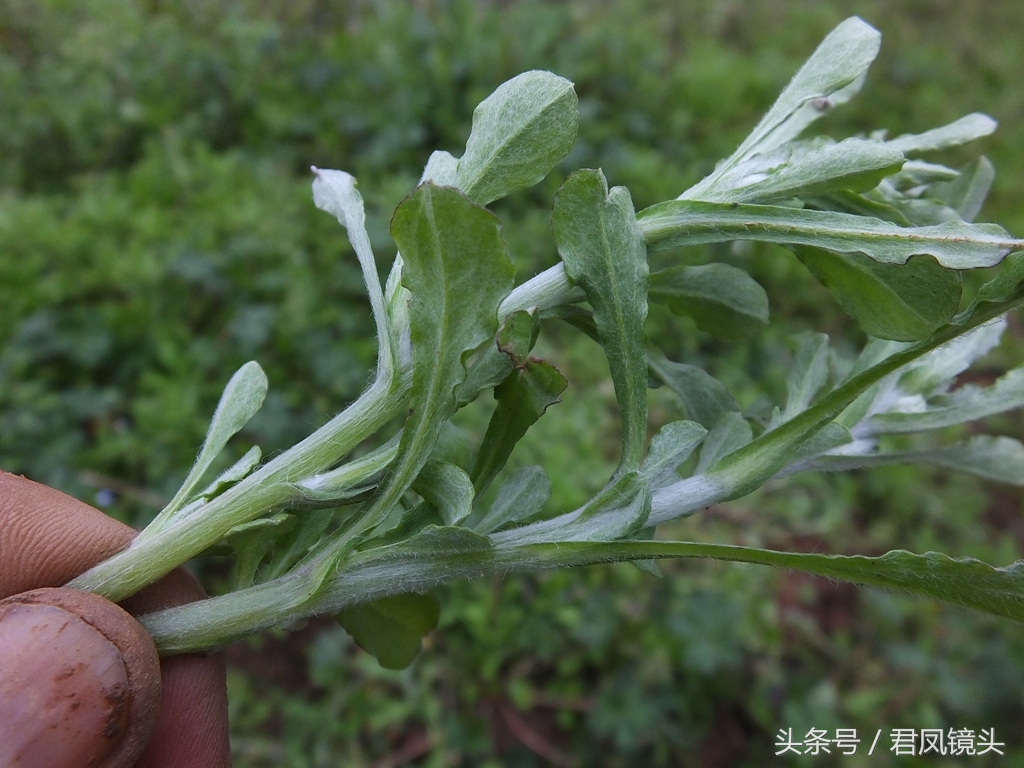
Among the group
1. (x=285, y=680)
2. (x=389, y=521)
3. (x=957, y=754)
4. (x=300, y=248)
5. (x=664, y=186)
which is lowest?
(x=957, y=754)

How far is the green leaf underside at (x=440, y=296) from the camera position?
828mm

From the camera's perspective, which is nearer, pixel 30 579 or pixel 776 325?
pixel 30 579

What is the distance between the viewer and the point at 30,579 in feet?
3.56

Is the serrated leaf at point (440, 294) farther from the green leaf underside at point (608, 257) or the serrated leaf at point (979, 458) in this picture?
the serrated leaf at point (979, 458)

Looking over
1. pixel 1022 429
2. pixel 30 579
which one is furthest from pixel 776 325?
pixel 30 579

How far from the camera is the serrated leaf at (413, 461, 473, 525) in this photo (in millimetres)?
944

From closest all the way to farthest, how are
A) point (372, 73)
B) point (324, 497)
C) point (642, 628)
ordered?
point (324, 497)
point (642, 628)
point (372, 73)

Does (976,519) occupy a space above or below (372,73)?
below

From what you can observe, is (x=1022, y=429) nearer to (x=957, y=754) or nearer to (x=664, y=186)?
(x=957, y=754)

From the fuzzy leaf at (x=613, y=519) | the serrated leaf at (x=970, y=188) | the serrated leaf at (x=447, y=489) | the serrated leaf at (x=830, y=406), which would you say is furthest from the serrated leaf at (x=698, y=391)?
the serrated leaf at (x=970, y=188)

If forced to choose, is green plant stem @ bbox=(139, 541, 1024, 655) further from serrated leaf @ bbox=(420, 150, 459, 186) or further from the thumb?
serrated leaf @ bbox=(420, 150, 459, 186)

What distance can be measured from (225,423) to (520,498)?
19.6 inches

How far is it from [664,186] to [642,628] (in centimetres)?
203

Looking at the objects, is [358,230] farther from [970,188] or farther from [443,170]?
[970,188]
